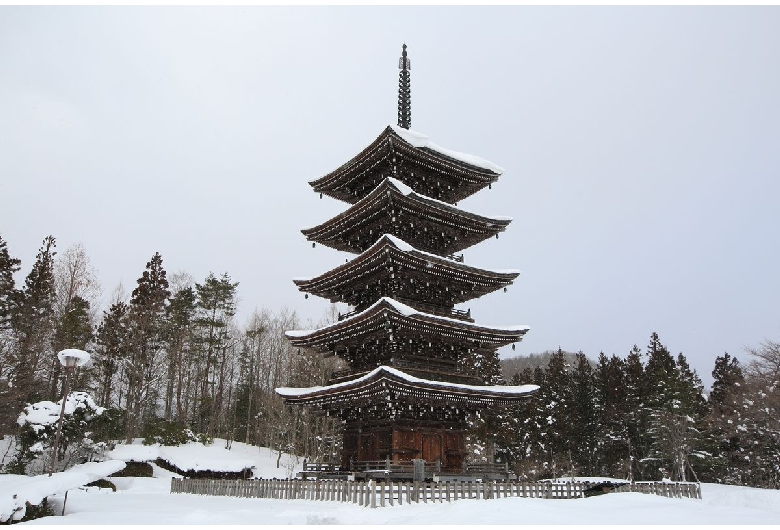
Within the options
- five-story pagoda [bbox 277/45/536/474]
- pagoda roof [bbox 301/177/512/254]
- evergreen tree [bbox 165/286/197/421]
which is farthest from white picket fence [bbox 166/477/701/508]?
evergreen tree [bbox 165/286/197/421]

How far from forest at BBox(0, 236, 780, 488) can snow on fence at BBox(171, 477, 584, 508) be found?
1380cm

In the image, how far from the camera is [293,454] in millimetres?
47188

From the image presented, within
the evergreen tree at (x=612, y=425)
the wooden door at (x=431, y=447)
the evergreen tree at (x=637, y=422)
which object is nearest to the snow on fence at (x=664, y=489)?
the wooden door at (x=431, y=447)

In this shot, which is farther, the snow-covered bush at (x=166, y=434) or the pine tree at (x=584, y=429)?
the pine tree at (x=584, y=429)

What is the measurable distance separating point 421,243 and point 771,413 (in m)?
31.5

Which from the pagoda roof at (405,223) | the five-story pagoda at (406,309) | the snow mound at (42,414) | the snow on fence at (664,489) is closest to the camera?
the snow on fence at (664,489)

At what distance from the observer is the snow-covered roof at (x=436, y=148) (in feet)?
94.6

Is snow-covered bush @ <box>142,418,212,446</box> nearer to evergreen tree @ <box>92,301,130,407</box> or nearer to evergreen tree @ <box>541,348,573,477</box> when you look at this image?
evergreen tree @ <box>92,301,130,407</box>

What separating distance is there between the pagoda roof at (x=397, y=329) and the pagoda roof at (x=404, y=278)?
66.4 inches

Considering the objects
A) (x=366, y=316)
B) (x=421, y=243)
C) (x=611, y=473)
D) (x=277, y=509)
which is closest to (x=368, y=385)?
(x=366, y=316)

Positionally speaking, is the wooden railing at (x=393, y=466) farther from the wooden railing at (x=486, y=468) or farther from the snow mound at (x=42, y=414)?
the snow mound at (x=42, y=414)

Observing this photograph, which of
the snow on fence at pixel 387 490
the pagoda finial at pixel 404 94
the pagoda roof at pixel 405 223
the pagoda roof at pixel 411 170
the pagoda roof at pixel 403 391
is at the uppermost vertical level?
the pagoda finial at pixel 404 94

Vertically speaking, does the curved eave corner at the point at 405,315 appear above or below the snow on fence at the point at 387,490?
above

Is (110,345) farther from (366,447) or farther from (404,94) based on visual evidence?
(404,94)
